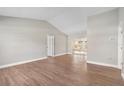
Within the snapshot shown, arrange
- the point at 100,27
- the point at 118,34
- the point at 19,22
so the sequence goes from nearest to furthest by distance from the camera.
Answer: the point at 118,34, the point at 100,27, the point at 19,22

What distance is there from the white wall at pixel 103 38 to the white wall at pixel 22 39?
302 centimetres

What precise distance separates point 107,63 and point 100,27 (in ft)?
5.97

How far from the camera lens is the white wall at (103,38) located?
4571mm

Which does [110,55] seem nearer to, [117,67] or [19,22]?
[117,67]

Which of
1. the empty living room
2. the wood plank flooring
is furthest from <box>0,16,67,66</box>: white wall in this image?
the wood plank flooring

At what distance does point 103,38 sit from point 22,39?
431 cm

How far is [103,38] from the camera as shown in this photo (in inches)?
196

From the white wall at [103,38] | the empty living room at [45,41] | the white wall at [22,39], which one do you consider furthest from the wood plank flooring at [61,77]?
the white wall at [22,39]

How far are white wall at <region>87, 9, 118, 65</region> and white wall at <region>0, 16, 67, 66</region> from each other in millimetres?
3016

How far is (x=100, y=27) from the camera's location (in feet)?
16.7

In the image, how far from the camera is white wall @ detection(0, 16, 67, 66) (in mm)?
4789

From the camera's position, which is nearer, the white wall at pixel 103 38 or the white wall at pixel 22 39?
the white wall at pixel 103 38

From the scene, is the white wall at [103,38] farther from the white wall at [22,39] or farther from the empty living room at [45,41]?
the white wall at [22,39]

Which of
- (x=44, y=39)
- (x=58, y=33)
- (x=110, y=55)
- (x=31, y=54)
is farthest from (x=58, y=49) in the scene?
(x=110, y=55)
